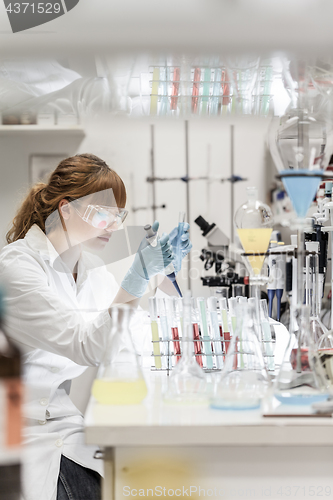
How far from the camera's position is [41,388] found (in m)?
1.30

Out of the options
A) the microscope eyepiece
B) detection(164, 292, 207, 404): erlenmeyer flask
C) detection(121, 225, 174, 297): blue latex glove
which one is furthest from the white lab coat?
the microscope eyepiece

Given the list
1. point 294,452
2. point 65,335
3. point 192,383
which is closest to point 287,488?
point 294,452

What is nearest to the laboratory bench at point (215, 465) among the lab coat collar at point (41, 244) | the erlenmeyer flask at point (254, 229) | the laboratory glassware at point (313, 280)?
the erlenmeyer flask at point (254, 229)

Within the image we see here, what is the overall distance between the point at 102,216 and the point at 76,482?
0.74 meters

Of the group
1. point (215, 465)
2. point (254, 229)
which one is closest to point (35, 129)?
point (254, 229)

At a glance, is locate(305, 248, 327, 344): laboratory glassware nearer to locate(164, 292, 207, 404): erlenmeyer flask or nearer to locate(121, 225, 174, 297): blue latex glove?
locate(121, 225, 174, 297): blue latex glove

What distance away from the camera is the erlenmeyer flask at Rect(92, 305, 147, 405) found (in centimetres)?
86

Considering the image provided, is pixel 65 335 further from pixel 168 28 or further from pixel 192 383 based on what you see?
pixel 168 28

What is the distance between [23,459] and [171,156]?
6.91 ft

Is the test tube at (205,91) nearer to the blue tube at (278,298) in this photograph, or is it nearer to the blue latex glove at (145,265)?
the blue latex glove at (145,265)

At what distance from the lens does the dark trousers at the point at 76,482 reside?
1162 millimetres

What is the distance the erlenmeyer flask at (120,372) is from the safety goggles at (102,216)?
2.03ft

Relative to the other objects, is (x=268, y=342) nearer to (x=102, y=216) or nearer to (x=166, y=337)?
(x=166, y=337)

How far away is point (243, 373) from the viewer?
89 centimetres
